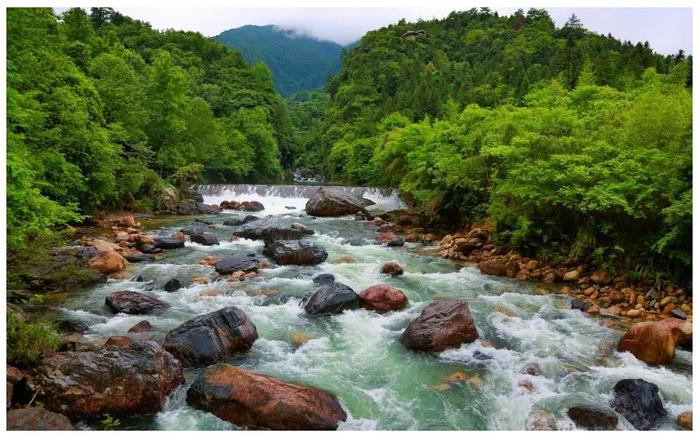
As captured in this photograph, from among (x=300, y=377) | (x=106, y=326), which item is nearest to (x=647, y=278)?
(x=300, y=377)

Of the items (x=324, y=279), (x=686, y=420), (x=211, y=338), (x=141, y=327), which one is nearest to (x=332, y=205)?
(x=324, y=279)

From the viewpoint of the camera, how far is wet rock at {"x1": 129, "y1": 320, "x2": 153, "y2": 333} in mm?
8883

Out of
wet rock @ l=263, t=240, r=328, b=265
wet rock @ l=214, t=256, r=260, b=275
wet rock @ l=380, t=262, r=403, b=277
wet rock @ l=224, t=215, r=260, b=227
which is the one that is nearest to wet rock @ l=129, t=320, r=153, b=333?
wet rock @ l=214, t=256, r=260, b=275

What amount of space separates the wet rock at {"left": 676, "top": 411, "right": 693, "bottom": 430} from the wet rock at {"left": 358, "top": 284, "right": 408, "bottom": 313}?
5.49 meters

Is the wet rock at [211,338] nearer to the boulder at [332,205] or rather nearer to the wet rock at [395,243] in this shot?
the wet rock at [395,243]

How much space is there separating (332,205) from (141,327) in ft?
61.2

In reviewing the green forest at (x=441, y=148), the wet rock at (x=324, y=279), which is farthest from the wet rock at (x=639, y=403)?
the wet rock at (x=324, y=279)

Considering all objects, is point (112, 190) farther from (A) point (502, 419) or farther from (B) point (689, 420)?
(B) point (689, 420)

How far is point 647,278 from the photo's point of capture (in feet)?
37.8

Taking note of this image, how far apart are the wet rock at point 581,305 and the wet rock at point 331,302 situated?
16.6ft

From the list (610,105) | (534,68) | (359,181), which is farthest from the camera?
(534,68)

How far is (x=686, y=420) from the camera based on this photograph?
632cm

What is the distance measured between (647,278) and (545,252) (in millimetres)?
3143

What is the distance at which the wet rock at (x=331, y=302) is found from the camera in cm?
1032
